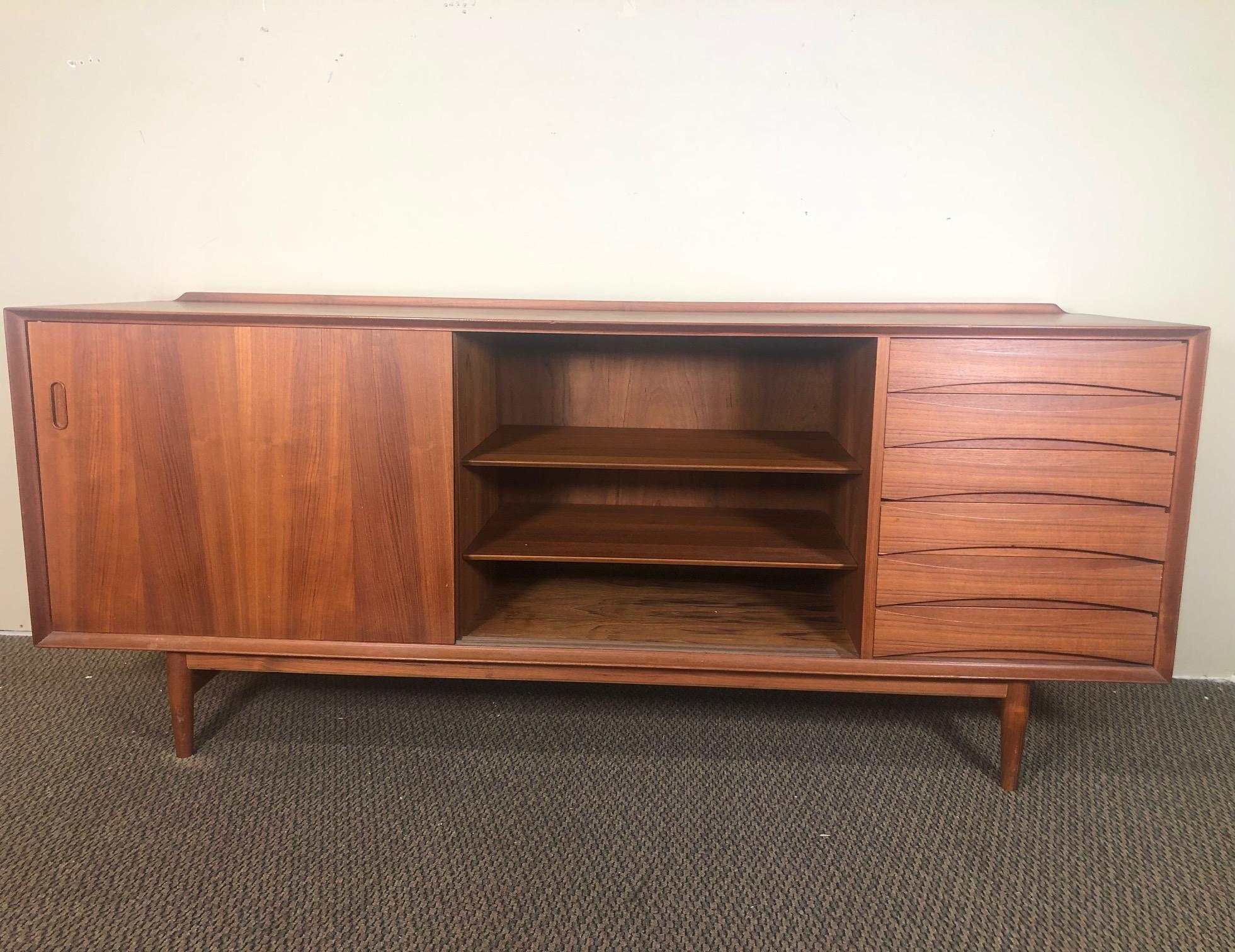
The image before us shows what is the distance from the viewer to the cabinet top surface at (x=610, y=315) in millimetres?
1385

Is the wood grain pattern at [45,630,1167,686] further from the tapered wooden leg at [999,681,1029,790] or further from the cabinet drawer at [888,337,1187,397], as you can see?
the cabinet drawer at [888,337,1187,397]

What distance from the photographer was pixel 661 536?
1705mm

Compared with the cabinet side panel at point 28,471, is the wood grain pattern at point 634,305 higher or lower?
higher

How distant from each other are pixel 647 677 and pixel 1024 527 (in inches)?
26.2

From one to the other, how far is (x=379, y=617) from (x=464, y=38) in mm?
1185

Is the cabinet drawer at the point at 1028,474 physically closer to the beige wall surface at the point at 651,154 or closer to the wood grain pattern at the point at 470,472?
the beige wall surface at the point at 651,154

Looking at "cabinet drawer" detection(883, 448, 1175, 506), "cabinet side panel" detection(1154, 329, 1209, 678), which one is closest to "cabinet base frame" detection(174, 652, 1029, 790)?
"cabinet side panel" detection(1154, 329, 1209, 678)

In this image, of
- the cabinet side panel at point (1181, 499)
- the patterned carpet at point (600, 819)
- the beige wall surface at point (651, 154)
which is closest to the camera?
the patterned carpet at point (600, 819)

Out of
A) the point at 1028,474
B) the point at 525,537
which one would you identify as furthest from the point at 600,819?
the point at 1028,474

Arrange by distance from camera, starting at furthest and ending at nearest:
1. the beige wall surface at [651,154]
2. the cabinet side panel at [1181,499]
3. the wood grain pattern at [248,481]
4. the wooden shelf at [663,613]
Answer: the beige wall surface at [651,154]
the wooden shelf at [663,613]
the wood grain pattern at [248,481]
the cabinet side panel at [1181,499]

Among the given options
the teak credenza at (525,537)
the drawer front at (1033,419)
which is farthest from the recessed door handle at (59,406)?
the drawer front at (1033,419)

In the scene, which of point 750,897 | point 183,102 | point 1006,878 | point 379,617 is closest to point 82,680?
point 379,617

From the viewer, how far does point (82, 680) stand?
1911 mm

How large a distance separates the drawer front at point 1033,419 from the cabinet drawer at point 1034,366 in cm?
1
